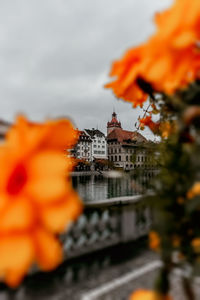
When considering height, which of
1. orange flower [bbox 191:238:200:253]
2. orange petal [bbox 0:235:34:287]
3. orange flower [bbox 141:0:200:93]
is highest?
orange flower [bbox 141:0:200:93]

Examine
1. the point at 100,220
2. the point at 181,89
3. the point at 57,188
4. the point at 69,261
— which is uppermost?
the point at 181,89

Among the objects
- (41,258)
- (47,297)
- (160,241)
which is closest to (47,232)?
(41,258)

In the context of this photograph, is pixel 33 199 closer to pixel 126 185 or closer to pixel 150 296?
pixel 150 296

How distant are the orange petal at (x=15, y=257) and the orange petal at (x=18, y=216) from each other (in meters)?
0.01

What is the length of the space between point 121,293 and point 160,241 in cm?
154

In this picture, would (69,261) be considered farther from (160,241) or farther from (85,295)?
(160,241)

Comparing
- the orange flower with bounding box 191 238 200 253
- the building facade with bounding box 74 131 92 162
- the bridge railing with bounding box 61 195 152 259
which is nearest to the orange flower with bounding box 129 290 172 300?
the orange flower with bounding box 191 238 200 253

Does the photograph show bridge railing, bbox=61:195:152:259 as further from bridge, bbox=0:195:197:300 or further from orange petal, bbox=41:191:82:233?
orange petal, bbox=41:191:82:233

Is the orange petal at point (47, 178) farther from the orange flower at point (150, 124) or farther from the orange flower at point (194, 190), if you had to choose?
the orange flower at point (150, 124)

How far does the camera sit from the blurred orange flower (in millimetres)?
262

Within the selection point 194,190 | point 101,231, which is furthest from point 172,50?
point 101,231

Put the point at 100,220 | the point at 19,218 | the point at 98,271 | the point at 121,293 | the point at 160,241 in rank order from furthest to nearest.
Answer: the point at 98,271
the point at 121,293
the point at 100,220
the point at 160,241
the point at 19,218

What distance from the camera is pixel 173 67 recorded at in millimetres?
286

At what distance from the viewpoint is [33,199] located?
0.75 ft
